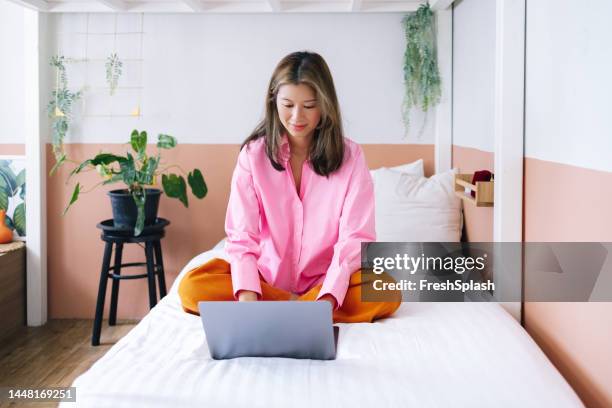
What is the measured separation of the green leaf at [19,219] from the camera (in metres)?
3.90

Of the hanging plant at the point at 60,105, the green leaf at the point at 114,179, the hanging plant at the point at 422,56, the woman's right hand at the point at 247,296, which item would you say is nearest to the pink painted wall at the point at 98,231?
the hanging plant at the point at 60,105

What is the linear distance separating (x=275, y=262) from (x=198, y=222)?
164 cm

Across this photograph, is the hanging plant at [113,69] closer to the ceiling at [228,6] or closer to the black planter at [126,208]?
the ceiling at [228,6]

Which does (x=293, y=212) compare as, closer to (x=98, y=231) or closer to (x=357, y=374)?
(x=357, y=374)

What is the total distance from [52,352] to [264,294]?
1648 millimetres

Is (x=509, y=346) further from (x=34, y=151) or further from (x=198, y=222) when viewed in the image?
(x=34, y=151)

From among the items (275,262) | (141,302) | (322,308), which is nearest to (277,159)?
(275,262)

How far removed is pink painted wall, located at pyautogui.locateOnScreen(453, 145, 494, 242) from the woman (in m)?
0.81

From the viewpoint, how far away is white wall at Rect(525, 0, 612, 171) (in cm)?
177

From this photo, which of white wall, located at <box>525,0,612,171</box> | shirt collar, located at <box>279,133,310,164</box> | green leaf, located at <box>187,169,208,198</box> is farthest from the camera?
green leaf, located at <box>187,169,208,198</box>

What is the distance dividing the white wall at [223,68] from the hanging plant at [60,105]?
0.18 ft

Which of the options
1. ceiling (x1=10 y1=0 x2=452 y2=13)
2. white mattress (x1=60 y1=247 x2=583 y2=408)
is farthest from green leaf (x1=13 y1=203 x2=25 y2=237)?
white mattress (x1=60 y1=247 x2=583 y2=408)

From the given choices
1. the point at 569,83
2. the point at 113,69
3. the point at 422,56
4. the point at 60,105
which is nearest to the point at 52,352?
the point at 60,105

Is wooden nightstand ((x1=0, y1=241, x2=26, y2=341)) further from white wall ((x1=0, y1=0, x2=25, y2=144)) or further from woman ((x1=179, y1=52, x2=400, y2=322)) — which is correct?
woman ((x1=179, y1=52, x2=400, y2=322))
